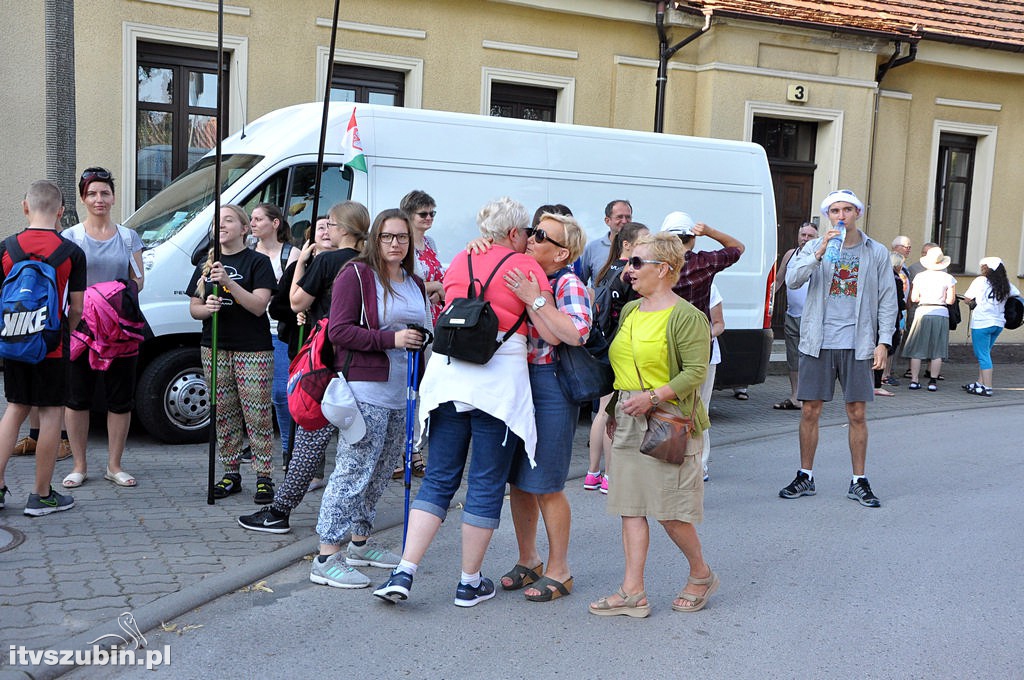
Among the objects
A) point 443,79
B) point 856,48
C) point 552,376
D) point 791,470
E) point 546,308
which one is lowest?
point 791,470

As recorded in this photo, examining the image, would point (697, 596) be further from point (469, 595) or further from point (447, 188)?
point (447, 188)

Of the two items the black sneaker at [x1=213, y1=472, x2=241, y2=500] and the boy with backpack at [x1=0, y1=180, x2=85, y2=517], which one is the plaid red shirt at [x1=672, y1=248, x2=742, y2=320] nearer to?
the black sneaker at [x1=213, y1=472, x2=241, y2=500]

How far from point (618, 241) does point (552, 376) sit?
6.90ft

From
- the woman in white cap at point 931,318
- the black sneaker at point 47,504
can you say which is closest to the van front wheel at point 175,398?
the black sneaker at point 47,504

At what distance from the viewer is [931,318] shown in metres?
13.0

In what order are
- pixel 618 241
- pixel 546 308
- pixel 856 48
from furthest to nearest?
pixel 856 48 < pixel 618 241 < pixel 546 308

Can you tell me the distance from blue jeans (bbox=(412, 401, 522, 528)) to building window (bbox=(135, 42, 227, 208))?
8.34m

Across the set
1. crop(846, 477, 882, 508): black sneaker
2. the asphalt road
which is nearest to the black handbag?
the asphalt road

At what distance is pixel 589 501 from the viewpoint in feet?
22.0

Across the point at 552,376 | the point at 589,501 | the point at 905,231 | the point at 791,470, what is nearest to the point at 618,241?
the point at 589,501

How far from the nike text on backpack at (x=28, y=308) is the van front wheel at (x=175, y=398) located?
2089 mm

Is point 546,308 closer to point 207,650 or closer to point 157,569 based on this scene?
point 207,650

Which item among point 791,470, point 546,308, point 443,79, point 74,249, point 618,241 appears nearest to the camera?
point 546,308

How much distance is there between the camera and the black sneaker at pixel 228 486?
A: 6273mm
